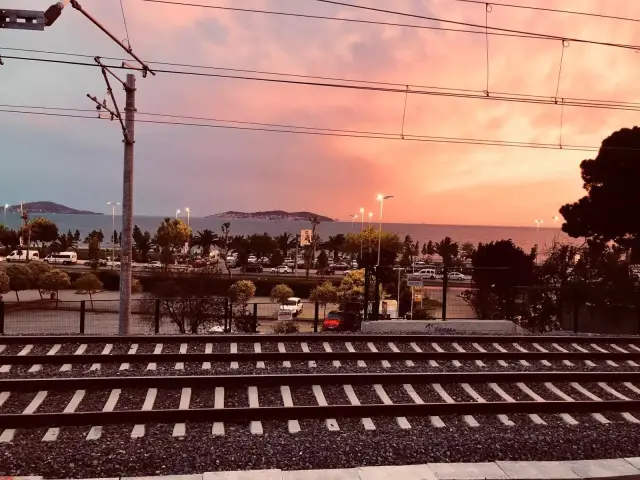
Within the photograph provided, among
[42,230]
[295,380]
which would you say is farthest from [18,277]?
[42,230]

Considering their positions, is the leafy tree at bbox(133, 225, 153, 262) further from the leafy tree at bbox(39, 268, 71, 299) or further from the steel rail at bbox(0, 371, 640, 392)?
the steel rail at bbox(0, 371, 640, 392)

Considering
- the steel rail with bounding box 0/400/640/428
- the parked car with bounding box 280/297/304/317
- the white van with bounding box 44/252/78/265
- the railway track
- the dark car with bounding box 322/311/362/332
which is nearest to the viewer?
the railway track

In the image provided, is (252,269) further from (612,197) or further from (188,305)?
(612,197)

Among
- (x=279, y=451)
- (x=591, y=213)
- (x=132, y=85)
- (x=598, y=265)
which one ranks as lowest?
(x=279, y=451)

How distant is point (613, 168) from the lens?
89.4 ft

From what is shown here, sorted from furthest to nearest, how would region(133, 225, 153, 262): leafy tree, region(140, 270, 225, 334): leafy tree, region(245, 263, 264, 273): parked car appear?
region(133, 225, 153, 262): leafy tree
region(245, 263, 264, 273): parked car
region(140, 270, 225, 334): leafy tree

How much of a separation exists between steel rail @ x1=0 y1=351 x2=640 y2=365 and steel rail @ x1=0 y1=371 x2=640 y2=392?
131cm

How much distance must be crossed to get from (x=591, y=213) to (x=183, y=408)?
28863 mm

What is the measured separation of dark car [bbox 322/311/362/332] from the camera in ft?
84.5

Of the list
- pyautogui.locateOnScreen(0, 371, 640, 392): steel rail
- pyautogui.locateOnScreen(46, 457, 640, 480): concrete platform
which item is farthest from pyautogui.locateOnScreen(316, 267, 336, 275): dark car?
pyautogui.locateOnScreen(46, 457, 640, 480): concrete platform

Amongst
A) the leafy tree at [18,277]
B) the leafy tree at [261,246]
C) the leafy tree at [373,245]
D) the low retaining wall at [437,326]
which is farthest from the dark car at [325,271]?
the low retaining wall at [437,326]

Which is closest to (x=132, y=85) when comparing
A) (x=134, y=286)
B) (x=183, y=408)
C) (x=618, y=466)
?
(x=183, y=408)

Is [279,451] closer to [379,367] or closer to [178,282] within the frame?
[379,367]

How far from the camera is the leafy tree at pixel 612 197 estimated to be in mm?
26484
